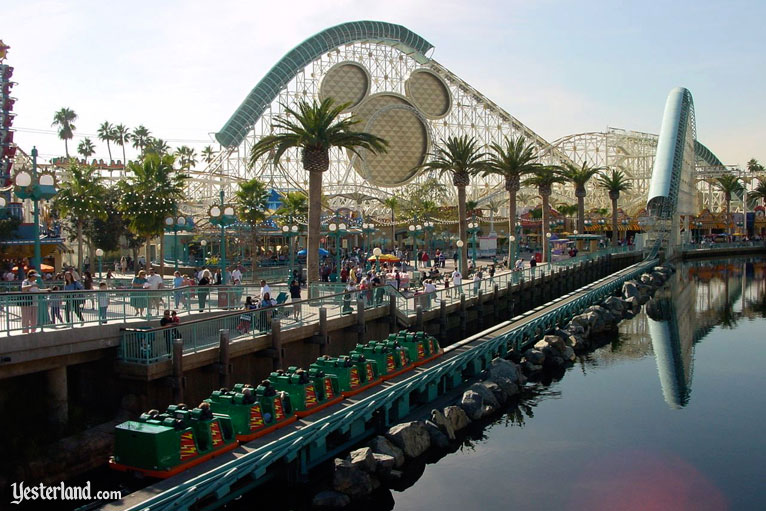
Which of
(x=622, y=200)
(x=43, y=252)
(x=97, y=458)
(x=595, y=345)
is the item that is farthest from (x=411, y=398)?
(x=622, y=200)

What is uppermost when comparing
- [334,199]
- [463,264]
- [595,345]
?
[334,199]

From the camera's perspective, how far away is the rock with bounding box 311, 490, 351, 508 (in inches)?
599

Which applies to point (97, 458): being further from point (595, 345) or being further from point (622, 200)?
point (622, 200)

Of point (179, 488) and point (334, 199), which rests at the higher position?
point (334, 199)

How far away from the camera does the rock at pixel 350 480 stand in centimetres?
1559

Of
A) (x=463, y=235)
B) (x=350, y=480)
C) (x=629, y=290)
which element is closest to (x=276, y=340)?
(x=350, y=480)

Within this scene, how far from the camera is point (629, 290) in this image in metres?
53.4

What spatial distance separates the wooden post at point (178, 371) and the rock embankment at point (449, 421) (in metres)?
4.50

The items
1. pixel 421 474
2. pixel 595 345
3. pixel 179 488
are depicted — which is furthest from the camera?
pixel 595 345

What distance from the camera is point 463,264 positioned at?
48.4m

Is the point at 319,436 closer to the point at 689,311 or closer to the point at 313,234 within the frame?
the point at 313,234

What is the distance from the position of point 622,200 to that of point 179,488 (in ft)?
413

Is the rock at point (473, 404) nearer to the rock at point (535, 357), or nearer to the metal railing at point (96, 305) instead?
the rock at point (535, 357)

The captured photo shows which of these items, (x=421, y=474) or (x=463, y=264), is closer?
(x=421, y=474)
